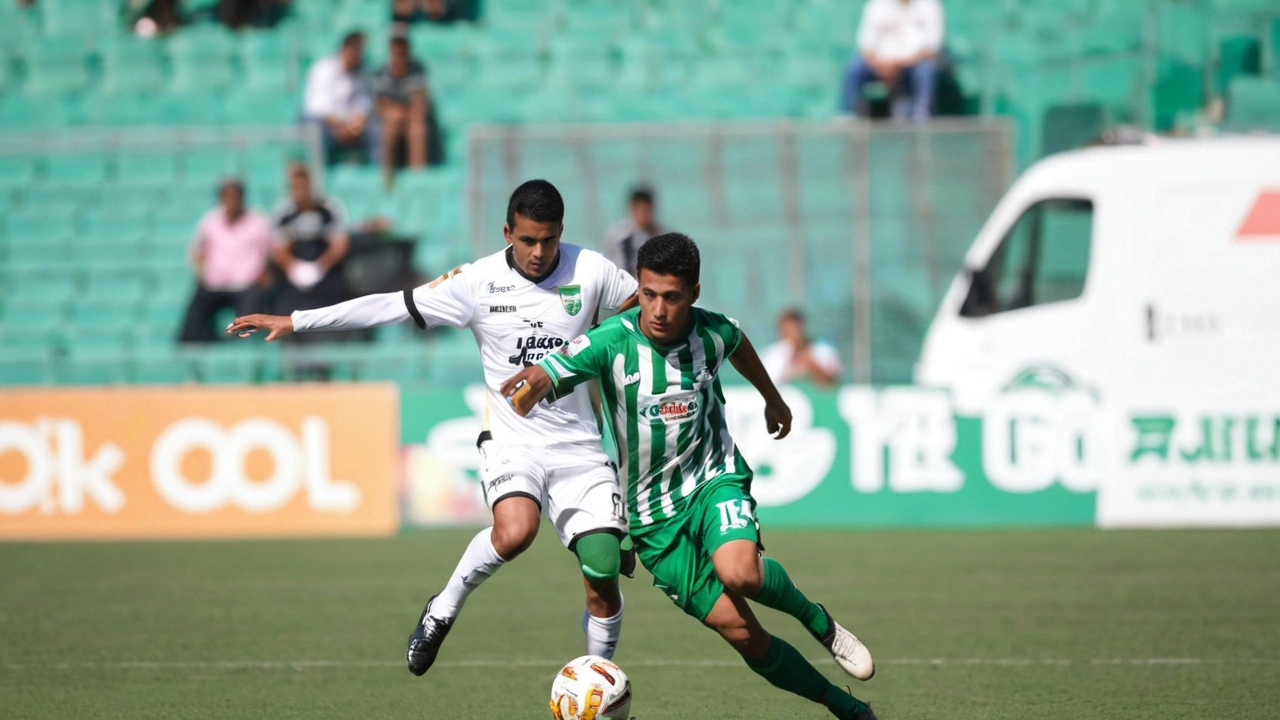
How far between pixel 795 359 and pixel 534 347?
8.63m

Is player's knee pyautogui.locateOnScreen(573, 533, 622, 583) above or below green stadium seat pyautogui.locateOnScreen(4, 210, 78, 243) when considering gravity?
below

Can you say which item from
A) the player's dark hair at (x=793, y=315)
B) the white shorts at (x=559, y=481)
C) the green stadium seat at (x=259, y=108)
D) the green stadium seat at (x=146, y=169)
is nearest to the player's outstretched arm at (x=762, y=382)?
the white shorts at (x=559, y=481)

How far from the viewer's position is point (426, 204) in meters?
17.6

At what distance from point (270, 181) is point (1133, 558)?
32.7ft

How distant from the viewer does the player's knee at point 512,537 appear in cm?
636

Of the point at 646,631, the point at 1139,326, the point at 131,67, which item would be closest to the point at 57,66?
the point at 131,67

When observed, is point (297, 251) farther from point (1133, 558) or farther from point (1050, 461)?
point (1133, 558)

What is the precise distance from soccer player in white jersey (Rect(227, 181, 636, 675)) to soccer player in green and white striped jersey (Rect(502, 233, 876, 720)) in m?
0.48

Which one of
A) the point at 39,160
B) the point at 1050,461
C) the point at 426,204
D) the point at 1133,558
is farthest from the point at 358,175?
the point at 1133,558

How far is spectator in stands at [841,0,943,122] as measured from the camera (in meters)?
16.6

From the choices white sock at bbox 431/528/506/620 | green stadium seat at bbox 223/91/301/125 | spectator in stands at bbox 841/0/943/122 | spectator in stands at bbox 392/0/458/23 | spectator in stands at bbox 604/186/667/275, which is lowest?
white sock at bbox 431/528/506/620

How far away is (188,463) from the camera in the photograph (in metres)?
13.6

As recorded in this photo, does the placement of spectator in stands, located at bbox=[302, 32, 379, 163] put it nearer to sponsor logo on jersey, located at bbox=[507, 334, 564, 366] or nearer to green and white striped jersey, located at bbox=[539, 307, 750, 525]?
sponsor logo on jersey, located at bbox=[507, 334, 564, 366]

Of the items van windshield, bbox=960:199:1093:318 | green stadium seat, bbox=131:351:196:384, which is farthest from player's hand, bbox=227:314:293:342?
green stadium seat, bbox=131:351:196:384
